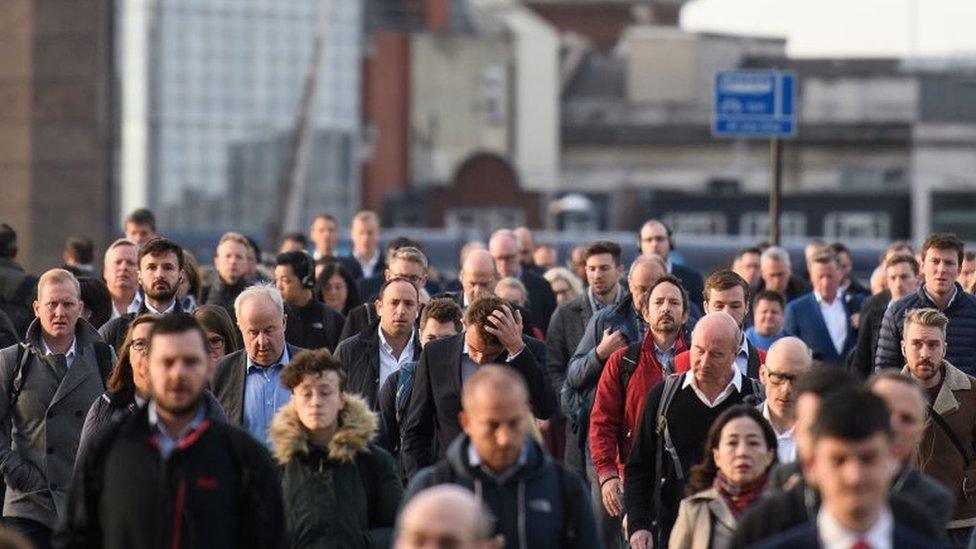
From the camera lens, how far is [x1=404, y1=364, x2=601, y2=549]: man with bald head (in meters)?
8.83

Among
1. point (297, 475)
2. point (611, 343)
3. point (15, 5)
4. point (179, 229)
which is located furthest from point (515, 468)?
point (179, 229)

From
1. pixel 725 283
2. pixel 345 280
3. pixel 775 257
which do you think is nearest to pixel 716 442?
pixel 725 283

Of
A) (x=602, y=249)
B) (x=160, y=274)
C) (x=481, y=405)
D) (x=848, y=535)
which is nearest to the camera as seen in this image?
(x=848, y=535)

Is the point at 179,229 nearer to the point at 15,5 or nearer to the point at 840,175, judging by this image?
the point at 840,175

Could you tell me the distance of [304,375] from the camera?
35.1 feet

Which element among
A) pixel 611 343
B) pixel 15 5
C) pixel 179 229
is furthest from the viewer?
pixel 179 229

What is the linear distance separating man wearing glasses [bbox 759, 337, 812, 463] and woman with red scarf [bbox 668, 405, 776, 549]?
123 centimetres

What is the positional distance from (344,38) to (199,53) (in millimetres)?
5311

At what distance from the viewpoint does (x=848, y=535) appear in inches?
293

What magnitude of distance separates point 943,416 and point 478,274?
3.88m

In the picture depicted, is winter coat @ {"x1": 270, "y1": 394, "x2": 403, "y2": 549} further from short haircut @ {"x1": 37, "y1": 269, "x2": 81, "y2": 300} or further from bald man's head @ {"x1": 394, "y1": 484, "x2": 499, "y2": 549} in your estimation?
bald man's head @ {"x1": 394, "y1": 484, "x2": 499, "y2": 549}

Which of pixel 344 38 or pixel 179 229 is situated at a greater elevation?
pixel 344 38

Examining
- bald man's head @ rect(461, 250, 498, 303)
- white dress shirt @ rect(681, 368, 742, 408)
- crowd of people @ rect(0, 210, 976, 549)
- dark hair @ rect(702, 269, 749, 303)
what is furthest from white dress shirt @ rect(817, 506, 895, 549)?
bald man's head @ rect(461, 250, 498, 303)

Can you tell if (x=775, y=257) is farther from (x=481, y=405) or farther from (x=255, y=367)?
(x=481, y=405)
